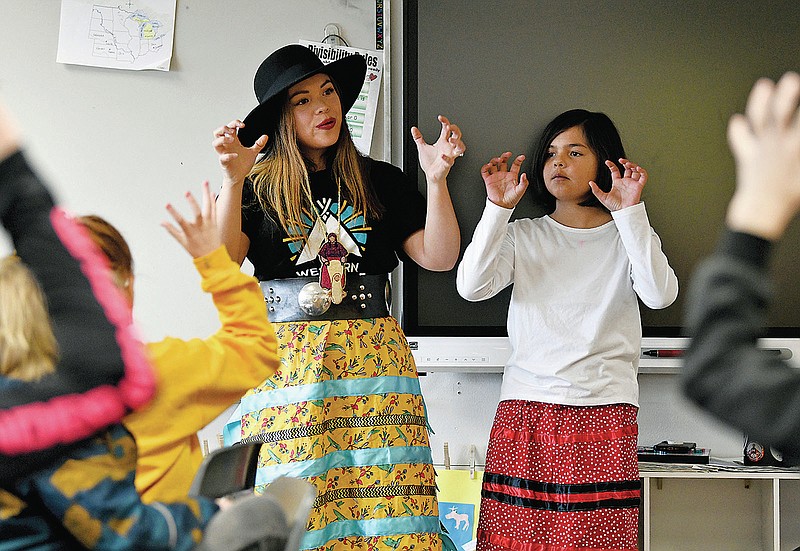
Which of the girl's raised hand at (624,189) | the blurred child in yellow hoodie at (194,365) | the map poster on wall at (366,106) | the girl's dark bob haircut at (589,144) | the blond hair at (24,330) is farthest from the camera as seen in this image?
the map poster on wall at (366,106)

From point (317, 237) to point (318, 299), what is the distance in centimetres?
15

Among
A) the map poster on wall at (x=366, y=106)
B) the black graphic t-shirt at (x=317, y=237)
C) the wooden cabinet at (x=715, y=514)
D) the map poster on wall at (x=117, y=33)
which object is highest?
the map poster on wall at (x=117, y=33)

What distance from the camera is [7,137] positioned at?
85cm

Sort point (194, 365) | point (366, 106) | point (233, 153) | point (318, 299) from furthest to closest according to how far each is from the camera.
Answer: point (366, 106) → point (318, 299) → point (233, 153) → point (194, 365)

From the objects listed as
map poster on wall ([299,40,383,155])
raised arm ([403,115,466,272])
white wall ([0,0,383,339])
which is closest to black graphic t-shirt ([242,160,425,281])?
raised arm ([403,115,466,272])

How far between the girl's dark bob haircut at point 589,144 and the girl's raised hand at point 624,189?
0.11 metres

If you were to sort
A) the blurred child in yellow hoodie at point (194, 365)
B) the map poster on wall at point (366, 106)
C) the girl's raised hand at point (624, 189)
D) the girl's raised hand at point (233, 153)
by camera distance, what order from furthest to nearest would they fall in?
the map poster on wall at point (366, 106) < the girl's raised hand at point (624, 189) < the girl's raised hand at point (233, 153) < the blurred child in yellow hoodie at point (194, 365)

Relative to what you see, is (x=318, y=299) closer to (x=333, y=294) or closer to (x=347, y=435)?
(x=333, y=294)

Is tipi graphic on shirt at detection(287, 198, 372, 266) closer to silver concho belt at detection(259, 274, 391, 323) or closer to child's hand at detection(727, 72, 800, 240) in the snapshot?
silver concho belt at detection(259, 274, 391, 323)

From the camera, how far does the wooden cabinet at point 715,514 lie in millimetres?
2920

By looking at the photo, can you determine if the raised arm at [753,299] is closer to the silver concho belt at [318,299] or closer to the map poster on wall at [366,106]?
the silver concho belt at [318,299]

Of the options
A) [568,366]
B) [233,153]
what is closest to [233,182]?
[233,153]

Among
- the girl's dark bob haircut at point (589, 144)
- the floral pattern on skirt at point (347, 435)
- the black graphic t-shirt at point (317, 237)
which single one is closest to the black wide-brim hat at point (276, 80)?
the black graphic t-shirt at point (317, 237)

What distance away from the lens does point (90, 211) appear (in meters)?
2.88
